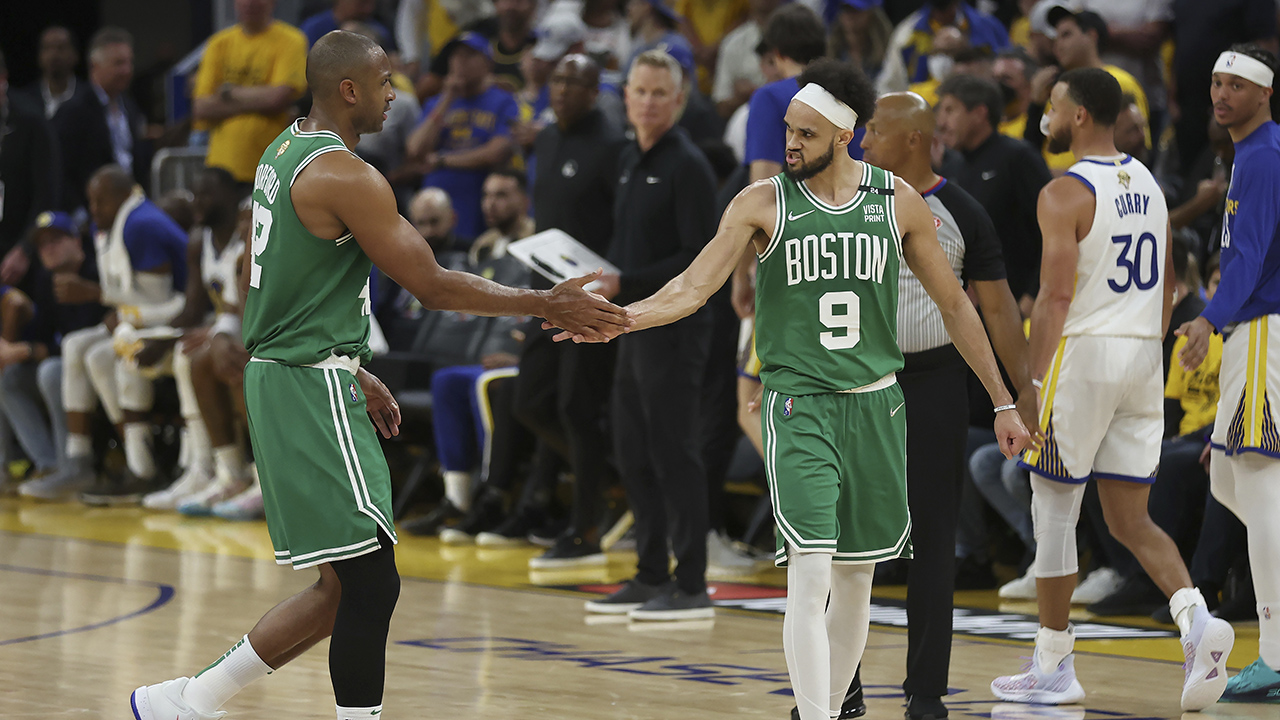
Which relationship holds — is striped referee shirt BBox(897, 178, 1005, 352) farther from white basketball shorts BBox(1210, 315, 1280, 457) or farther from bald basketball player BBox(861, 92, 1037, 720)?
white basketball shorts BBox(1210, 315, 1280, 457)

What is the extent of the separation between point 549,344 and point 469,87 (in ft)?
11.3

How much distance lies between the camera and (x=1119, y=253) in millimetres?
5426

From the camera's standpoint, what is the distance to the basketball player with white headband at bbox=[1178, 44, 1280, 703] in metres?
5.36

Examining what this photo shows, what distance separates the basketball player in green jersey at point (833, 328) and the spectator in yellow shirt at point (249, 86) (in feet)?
25.6

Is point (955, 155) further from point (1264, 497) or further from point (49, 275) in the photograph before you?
point (49, 275)

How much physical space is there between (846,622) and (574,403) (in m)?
3.82

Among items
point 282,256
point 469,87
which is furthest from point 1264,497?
point 469,87

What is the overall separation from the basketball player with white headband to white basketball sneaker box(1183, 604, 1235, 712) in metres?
0.26

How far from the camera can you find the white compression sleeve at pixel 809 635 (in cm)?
420

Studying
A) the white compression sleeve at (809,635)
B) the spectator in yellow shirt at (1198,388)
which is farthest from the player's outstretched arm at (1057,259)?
the spectator in yellow shirt at (1198,388)

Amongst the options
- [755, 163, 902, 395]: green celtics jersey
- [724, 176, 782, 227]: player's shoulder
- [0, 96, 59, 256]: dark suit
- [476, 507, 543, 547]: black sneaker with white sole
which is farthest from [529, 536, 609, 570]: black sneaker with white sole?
[0, 96, 59, 256]: dark suit

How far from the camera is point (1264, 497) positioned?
5.42 m

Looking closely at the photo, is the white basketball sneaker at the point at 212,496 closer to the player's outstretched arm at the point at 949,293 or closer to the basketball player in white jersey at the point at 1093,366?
the basketball player in white jersey at the point at 1093,366

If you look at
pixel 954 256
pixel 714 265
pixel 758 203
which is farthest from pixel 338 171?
pixel 954 256
